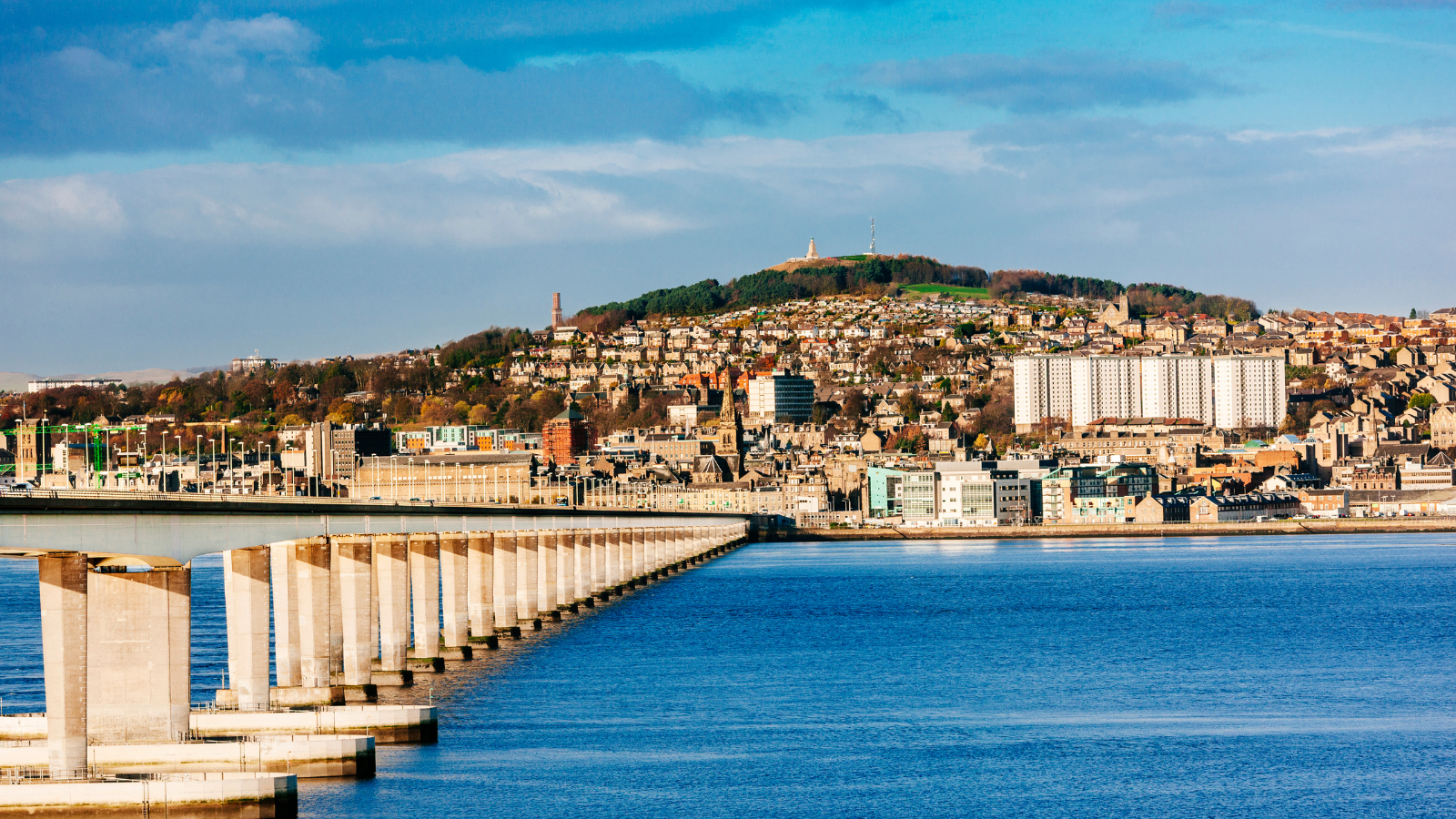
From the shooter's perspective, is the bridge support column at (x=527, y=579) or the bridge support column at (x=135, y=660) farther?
the bridge support column at (x=527, y=579)

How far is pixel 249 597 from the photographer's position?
31.9 meters

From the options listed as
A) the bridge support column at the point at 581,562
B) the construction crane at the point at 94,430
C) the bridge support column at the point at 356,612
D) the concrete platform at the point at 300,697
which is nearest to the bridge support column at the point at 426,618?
the bridge support column at the point at 356,612

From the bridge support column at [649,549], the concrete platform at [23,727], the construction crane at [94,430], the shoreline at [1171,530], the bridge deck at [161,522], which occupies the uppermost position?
the construction crane at [94,430]

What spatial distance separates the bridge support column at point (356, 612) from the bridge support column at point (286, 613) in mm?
1475

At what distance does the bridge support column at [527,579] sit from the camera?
5934 cm

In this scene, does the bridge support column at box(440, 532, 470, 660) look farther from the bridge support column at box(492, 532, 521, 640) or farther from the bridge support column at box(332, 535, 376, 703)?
the bridge support column at box(332, 535, 376, 703)

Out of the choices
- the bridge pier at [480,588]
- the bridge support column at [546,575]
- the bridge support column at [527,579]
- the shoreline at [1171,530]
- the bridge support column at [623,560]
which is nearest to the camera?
the bridge pier at [480,588]

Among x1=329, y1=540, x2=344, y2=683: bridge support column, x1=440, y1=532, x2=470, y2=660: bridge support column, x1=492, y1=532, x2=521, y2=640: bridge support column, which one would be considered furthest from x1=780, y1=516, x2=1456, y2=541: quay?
x1=329, y1=540, x2=344, y2=683: bridge support column

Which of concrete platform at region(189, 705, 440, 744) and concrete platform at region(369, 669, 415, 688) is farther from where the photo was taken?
concrete platform at region(369, 669, 415, 688)

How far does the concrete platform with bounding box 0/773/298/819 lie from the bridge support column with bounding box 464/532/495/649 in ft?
84.2

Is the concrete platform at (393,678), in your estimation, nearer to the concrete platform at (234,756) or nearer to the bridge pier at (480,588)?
the bridge pier at (480,588)

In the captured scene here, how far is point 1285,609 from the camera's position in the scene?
6562 cm

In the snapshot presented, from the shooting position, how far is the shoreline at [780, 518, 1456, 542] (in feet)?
483

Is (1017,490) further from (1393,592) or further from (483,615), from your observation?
(483,615)
